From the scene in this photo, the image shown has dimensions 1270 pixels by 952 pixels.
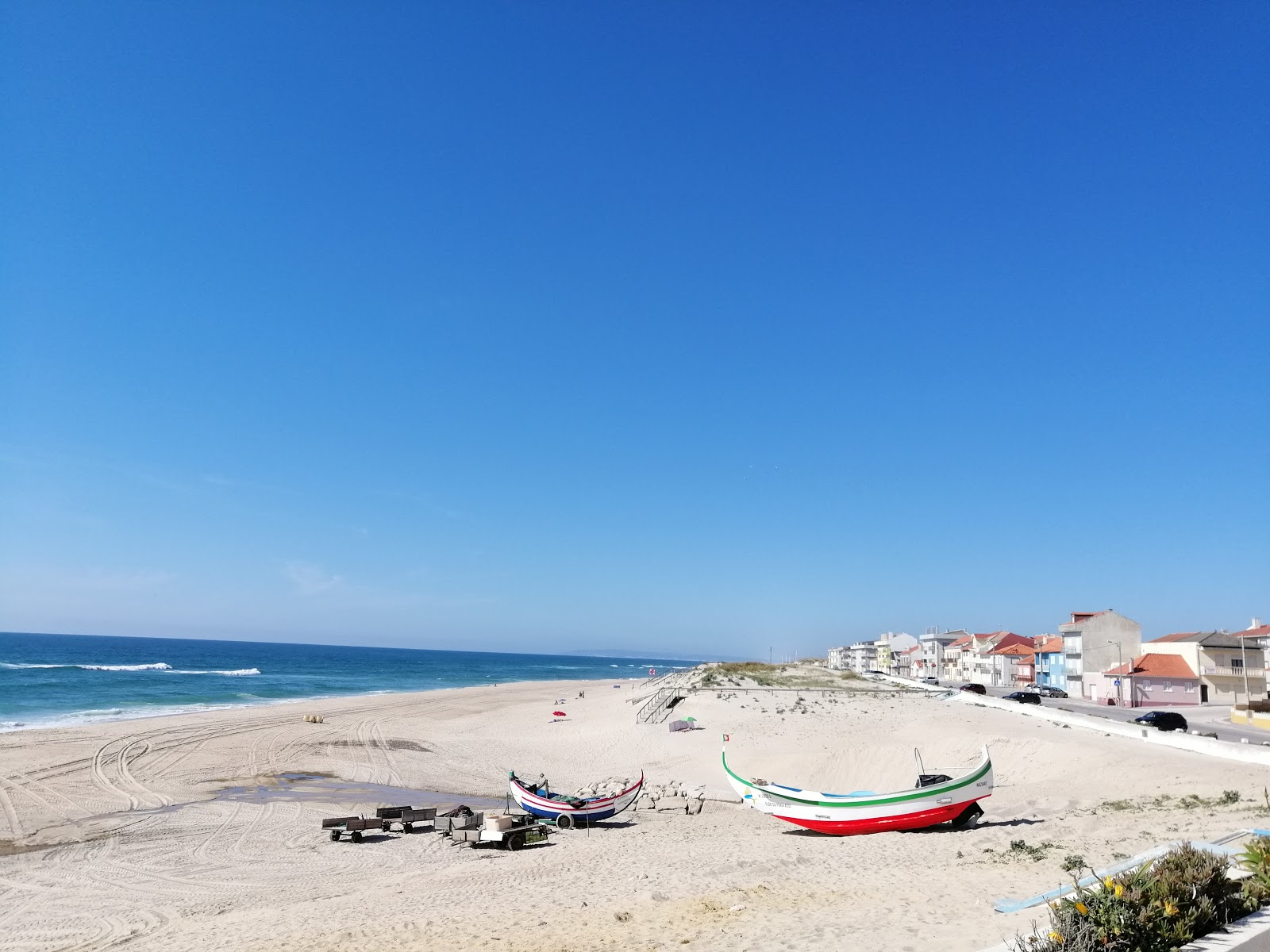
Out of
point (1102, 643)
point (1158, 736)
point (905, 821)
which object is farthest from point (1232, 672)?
point (905, 821)

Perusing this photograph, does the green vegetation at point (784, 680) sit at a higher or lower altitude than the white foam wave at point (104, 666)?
higher

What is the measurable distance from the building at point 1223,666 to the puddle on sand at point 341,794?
55136mm

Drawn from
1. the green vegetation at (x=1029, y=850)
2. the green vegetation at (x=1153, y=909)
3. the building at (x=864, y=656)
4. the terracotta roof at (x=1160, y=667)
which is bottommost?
the building at (x=864, y=656)

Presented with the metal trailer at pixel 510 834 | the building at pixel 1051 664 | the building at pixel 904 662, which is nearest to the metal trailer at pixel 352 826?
the metal trailer at pixel 510 834

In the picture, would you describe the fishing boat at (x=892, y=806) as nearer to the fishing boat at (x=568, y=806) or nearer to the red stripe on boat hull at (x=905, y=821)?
the red stripe on boat hull at (x=905, y=821)

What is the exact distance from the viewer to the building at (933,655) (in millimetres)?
119062

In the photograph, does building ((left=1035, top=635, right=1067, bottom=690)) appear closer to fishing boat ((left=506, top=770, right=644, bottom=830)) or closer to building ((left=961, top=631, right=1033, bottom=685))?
building ((left=961, top=631, right=1033, bottom=685))

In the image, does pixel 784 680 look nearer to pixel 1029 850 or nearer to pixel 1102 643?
pixel 1102 643

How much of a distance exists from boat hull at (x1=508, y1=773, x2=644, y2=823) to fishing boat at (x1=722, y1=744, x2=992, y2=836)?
183 inches

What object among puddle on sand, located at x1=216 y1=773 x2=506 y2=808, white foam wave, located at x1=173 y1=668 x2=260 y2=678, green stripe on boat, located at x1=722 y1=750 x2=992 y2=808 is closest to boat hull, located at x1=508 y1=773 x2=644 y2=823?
puddle on sand, located at x1=216 y1=773 x2=506 y2=808

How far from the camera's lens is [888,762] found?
26.8 meters

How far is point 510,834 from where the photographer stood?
61.7 ft

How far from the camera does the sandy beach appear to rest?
11.6m

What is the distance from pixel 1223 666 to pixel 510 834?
61.1m
